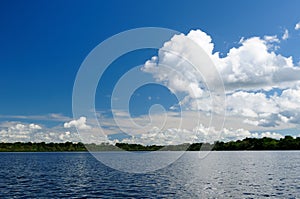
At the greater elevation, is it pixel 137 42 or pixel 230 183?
pixel 137 42

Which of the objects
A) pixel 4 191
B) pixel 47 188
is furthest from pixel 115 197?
pixel 4 191

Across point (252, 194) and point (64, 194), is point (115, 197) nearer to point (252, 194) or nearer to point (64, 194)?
point (64, 194)

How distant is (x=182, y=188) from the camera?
193ft

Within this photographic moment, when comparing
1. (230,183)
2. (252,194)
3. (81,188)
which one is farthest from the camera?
(230,183)

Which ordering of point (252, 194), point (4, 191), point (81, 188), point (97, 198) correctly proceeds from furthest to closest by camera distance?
1. point (81, 188)
2. point (4, 191)
3. point (252, 194)
4. point (97, 198)

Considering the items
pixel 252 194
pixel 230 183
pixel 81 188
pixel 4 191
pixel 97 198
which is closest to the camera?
pixel 97 198

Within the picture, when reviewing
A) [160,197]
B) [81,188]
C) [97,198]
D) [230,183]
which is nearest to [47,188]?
[81,188]

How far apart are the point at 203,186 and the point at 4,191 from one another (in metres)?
34.9

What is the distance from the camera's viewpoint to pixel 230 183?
66438 millimetres

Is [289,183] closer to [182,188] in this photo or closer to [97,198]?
[182,188]

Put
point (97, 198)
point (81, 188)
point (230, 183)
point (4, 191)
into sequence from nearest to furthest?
point (97, 198) < point (4, 191) < point (81, 188) < point (230, 183)

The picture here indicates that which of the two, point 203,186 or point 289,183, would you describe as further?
point 289,183

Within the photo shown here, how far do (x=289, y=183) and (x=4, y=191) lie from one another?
53.6 m

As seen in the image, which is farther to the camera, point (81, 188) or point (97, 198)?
point (81, 188)
